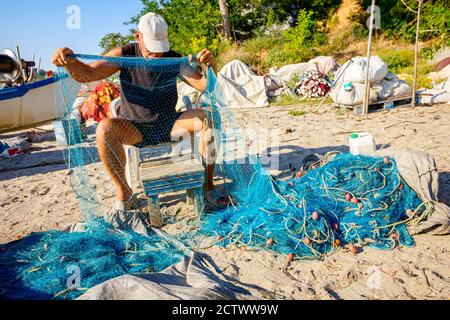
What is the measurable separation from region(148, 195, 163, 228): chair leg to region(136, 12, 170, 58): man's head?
4.59 ft

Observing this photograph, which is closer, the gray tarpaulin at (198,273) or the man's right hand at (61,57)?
the gray tarpaulin at (198,273)

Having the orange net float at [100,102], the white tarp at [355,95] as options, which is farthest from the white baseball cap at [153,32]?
the white tarp at [355,95]

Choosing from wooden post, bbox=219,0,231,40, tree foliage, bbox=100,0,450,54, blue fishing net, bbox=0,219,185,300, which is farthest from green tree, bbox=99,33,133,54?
blue fishing net, bbox=0,219,185,300

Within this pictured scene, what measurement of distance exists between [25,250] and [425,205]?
324cm

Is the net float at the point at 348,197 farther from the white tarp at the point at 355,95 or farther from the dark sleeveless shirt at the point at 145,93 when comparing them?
the white tarp at the point at 355,95

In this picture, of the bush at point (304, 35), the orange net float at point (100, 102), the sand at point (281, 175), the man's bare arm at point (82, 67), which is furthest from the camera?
the bush at point (304, 35)

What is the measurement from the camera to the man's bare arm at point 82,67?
2746 millimetres

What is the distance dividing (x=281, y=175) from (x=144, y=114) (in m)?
1.71

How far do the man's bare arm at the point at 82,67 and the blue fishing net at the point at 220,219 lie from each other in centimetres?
5

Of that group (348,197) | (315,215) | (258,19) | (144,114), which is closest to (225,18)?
(258,19)

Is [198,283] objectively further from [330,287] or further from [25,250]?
[25,250]

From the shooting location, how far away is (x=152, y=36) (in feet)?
10.6

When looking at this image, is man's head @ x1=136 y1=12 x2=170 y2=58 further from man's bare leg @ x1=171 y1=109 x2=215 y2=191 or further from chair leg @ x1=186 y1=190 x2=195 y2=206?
chair leg @ x1=186 y1=190 x2=195 y2=206

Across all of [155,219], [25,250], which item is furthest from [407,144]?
[25,250]
